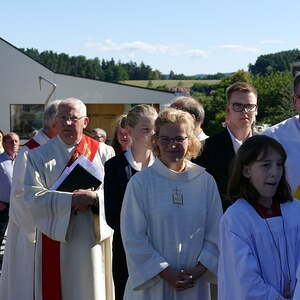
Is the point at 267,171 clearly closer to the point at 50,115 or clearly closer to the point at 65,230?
the point at 65,230

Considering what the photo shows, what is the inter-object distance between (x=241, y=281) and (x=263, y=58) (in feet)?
375

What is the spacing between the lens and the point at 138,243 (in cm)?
420

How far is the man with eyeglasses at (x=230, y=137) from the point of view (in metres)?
5.05

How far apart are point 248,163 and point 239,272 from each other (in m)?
0.58

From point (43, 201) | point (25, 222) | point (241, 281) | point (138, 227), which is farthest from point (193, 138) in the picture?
point (25, 222)

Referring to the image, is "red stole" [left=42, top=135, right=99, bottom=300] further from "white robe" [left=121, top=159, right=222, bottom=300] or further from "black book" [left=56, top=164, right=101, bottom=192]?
"white robe" [left=121, top=159, right=222, bottom=300]

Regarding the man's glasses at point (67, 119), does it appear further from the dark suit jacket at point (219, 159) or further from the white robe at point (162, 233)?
the white robe at point (162, 233)

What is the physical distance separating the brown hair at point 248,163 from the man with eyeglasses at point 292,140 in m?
0.80

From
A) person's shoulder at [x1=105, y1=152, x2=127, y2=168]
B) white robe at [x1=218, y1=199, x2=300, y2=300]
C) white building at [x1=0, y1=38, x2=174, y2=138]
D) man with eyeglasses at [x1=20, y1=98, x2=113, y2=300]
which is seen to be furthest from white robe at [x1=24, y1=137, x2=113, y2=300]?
white building at [x1=0, y1=38, x2=174, y2=138]

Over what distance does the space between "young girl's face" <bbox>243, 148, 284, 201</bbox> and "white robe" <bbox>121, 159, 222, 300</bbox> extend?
786 mm

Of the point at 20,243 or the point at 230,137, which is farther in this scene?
the point at 20,243

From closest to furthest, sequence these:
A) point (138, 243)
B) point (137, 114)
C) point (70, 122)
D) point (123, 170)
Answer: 1. point (138, 243)
2. point (123, 170)
3. point (137, 114)
4. point (70, 122)

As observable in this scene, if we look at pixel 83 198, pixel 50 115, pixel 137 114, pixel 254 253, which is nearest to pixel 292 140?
pixel 137 114

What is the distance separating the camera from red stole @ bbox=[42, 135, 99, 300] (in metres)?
5.74
